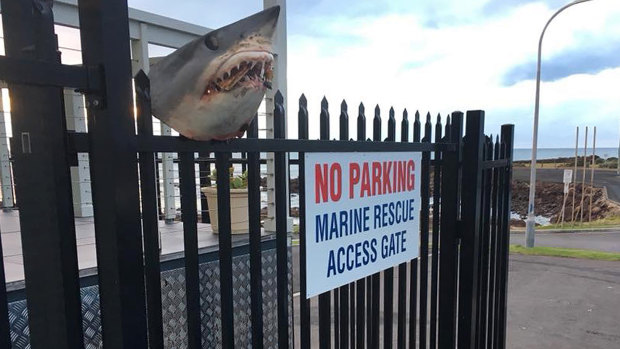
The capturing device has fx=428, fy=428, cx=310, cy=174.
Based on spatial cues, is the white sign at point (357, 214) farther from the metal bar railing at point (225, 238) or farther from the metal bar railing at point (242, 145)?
the metal bar railing at point (225, 238)

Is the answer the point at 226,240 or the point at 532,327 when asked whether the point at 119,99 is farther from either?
the point at 532,327

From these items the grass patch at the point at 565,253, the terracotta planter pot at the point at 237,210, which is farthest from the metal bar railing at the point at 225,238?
the grass patch at the point at 565,253

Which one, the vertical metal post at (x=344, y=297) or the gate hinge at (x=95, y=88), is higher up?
the gate hinge at (x=95, y=88)

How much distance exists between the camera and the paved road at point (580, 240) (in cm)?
1103

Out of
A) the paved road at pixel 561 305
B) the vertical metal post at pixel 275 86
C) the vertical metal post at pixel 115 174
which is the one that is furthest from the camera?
the paved road at pixel 561 305

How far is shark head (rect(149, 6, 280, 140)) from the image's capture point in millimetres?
1142

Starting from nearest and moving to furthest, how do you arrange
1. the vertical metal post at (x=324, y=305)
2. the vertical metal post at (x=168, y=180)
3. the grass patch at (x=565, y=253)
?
the vertical metal post at (x=324, y=305), the vertical metal post at (x=168, y=180), the grass patch at (x=565, y=253)

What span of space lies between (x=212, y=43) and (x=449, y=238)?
2.03 m

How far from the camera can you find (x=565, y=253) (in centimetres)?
970

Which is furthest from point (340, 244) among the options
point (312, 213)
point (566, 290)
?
point (566, 290)

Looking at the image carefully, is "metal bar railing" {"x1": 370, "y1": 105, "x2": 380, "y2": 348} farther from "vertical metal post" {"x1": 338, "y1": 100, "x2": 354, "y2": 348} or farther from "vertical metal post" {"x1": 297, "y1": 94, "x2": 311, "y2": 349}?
"vertical metal post" {"x1": 297, "y1": 94, "x2": 311, "y2": 349}

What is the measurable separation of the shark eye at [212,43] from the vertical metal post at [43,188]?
355 mm

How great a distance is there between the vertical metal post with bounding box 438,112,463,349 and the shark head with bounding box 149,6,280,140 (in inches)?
66.0

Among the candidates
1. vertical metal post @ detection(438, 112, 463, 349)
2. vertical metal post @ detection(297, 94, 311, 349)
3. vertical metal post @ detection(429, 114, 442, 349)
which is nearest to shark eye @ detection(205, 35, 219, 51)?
vertical metal post @ detection(297, 94, 311, 349)
